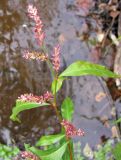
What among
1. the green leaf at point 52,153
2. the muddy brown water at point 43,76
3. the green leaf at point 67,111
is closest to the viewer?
the green leaf at point 52,153

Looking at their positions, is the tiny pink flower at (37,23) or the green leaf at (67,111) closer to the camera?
the tiny pink flower at (37,23)

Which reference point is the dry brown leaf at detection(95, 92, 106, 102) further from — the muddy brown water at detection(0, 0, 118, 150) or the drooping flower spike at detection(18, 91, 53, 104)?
the drooping flower spike at detection(18, 91, 53, 104)

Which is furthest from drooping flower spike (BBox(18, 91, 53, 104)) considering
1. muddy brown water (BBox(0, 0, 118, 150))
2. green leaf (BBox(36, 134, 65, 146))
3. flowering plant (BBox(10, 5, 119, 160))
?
muddy brown water (BBox(0, 0, 118, 150))

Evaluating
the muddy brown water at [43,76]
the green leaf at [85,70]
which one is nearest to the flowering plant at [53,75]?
the green leaf at [85,70]

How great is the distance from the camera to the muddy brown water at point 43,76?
270 centimetres

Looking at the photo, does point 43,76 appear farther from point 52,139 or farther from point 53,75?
point 53,75

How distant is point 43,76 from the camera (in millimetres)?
2852

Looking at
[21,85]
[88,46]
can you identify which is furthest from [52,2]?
[21,85]

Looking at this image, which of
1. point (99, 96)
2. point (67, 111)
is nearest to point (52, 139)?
point (67, 111)

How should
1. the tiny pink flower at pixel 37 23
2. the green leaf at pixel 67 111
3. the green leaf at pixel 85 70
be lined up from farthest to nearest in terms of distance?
the green leaf at pixel 67 111
the green leaf at pixel 85 70
the tiny pink flower at pixel 37 23

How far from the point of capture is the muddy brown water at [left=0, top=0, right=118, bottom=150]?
270cm

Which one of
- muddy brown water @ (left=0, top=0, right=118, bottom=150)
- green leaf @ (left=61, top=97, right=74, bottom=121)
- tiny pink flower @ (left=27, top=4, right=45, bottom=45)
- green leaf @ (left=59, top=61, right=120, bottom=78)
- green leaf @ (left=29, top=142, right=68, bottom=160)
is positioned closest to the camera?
tiny pink flower @ (left=27, top=4, right=45, bottom=45)

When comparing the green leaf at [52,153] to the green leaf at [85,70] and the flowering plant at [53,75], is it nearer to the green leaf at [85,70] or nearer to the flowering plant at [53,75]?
the flowering plant at [53,75]

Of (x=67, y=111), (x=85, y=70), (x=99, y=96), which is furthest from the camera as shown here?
(x=99, y=96)
